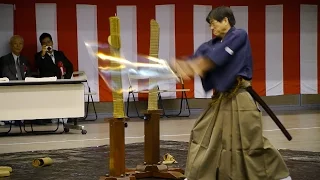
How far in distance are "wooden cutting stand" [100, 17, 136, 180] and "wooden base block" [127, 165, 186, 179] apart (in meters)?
0.26

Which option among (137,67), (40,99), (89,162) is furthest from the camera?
(40,99)

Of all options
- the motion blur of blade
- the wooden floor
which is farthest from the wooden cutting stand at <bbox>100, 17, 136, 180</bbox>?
the wooden floor

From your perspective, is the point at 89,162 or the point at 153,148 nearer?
the point at 153,148

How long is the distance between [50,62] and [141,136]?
2140 millimetres

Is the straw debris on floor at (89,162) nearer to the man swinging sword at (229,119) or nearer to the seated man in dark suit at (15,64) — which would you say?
the man swinging sword at (229,119)

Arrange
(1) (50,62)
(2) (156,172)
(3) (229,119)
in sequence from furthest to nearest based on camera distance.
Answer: (1) (50,62) < (2) (156,172) < (3) (229,119)

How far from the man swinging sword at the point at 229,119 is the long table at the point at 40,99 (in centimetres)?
417

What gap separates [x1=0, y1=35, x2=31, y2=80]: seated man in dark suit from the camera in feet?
29.9

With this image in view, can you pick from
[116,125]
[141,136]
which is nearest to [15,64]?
[141,136]

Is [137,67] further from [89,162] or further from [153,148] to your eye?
[89,162]

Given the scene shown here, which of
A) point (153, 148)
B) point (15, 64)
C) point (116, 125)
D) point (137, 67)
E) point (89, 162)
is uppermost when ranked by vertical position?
point (15, 64)

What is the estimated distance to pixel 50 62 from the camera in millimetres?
9164

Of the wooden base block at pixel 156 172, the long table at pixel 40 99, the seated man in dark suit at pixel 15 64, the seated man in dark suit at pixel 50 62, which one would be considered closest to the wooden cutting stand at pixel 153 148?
the wooden base block at pixel 156 172

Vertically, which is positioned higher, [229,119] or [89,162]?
[229,119]
